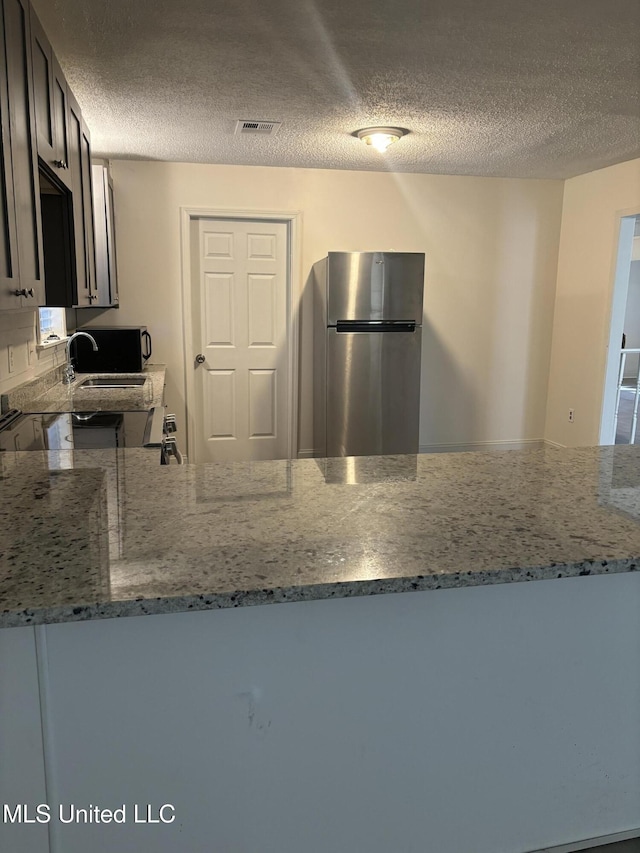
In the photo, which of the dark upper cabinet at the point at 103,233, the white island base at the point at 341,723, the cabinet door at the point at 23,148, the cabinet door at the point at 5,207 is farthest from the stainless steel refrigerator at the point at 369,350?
the white island base at the point at 341,723

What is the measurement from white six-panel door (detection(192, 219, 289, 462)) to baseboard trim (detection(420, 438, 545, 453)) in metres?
1.22

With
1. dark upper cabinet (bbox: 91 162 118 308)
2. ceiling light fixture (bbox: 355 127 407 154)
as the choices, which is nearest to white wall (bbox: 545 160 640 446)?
ceiling light fixture (bbox: 355 127 407 154)

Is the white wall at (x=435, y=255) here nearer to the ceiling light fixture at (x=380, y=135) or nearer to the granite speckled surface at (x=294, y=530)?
the ceiling light fixture at (x=380, y=135)

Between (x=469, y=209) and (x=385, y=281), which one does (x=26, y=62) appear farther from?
A: (x=469, y=209)

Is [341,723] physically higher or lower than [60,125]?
lower

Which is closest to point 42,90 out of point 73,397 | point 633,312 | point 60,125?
point 60,125

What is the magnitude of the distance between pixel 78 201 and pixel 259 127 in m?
1.29

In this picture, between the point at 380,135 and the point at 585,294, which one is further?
the point at 585,294

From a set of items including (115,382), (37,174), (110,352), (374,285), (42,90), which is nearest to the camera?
(37,174)

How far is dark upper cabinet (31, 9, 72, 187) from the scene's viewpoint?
80.2 inches

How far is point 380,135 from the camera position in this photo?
3725 mm

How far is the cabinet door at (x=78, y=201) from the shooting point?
8.89ft

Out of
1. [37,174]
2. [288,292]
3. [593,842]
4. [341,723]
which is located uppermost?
[37,174]

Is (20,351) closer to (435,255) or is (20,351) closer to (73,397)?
(73,397)
